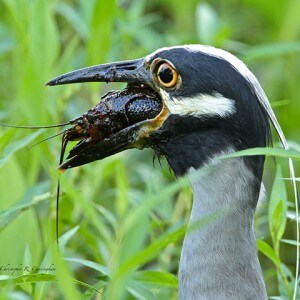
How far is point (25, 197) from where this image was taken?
3.84 metres

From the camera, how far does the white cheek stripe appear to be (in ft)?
10.5

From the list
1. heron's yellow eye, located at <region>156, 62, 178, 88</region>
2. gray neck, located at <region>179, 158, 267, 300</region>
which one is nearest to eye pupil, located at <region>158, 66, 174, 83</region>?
heron's yellow eye, located at <region>156, 62, 178, 88</region>

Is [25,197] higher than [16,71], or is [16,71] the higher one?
[16,71]

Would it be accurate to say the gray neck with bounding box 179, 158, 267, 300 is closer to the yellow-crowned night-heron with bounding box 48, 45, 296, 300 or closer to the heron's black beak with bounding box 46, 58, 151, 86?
the yellow-crowned night-heron with bounding box 48, 45, 296, 300

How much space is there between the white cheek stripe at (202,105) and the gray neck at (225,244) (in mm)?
151

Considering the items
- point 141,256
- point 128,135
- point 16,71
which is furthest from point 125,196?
point 141,256

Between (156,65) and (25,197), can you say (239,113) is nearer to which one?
(156,65)

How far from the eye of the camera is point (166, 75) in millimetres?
3285

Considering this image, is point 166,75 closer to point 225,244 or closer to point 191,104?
point 191,104

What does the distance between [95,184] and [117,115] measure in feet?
3.81

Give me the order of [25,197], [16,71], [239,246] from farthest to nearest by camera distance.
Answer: [16,71] < [25,197] < [239,246]

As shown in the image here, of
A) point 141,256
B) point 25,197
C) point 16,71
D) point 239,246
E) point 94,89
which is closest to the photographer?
point 141,256

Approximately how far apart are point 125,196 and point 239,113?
1.06m

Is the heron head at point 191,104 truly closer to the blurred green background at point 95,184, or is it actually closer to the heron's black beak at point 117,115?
the heron's black beak at point 117,115
